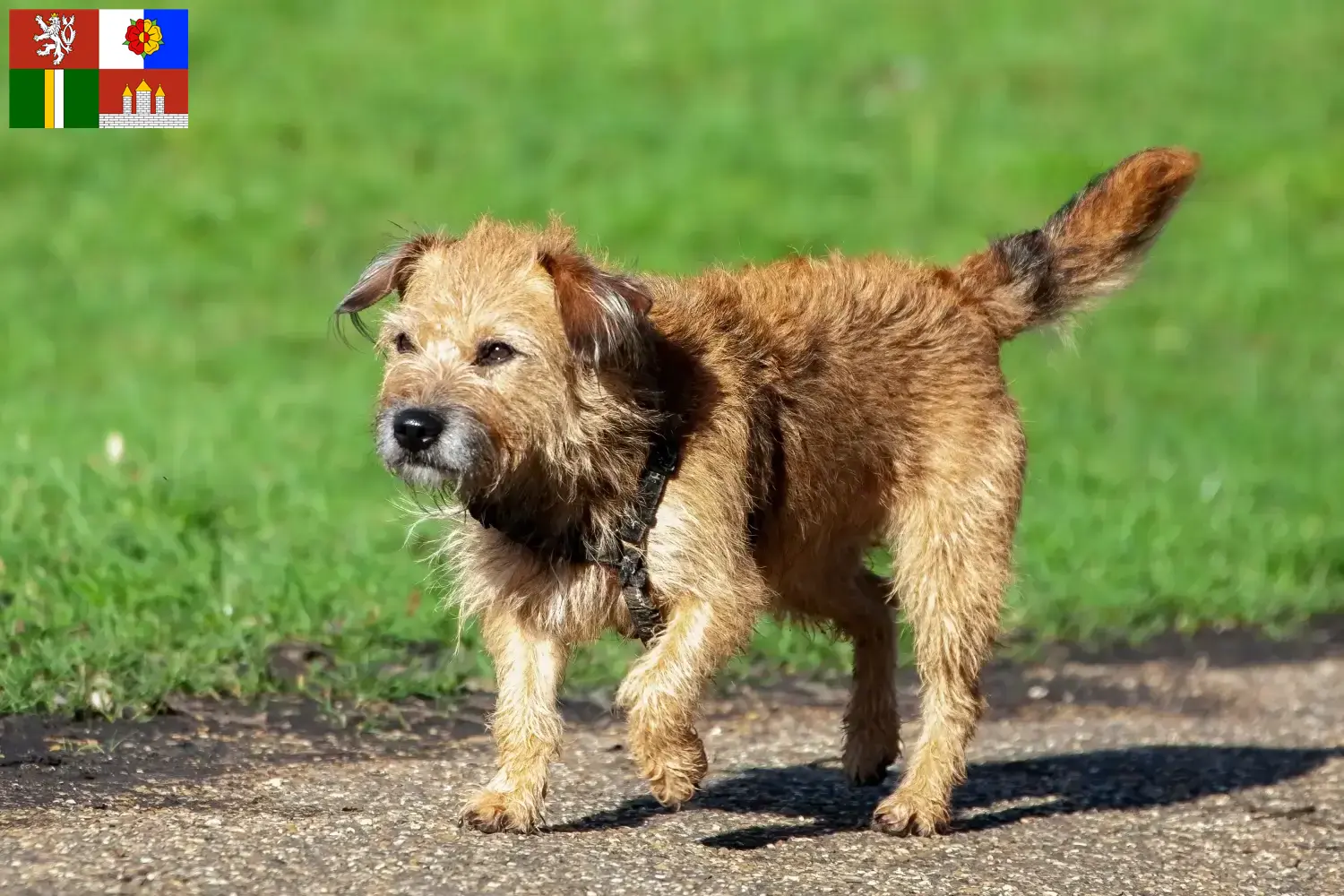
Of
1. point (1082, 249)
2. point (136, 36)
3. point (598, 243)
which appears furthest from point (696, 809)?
point (136, 36)

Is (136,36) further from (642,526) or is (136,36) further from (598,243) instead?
(642,526)

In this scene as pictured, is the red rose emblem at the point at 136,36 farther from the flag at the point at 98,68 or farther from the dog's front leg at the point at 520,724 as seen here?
the dog's front leg at the point at 520,724

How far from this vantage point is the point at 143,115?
1405cm

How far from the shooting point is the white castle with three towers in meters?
12.9

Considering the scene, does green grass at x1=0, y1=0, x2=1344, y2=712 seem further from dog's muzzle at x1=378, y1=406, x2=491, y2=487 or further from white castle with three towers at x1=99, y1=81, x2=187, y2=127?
dog's muzzle at x1=378, y1=406, x2=491, y2=487

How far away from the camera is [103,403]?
10.8m

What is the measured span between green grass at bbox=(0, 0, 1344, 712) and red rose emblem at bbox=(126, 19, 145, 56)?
1.77m

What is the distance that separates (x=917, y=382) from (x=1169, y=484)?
5.28 meters

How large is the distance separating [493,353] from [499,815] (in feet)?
4.26

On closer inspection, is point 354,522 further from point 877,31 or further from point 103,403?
point 877,31

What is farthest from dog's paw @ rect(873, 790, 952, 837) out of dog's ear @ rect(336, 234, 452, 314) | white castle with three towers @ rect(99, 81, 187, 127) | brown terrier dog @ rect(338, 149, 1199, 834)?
white castle with three towers @ rect(99, 81, 187, 127)

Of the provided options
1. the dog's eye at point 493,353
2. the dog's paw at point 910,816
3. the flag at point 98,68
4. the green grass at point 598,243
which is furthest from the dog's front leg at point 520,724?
the flag at point 98,68

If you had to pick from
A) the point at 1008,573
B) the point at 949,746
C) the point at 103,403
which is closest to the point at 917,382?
the point at 1008,573

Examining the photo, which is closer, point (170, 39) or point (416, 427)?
point (416, 427)
